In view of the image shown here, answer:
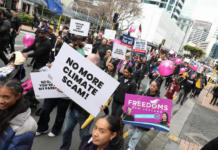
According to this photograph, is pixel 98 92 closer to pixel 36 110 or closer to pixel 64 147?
pixel 64 147

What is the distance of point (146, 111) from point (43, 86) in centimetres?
189

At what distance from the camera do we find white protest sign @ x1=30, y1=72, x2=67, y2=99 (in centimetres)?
236

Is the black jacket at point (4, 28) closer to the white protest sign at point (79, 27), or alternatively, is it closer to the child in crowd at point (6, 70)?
the child in crowd at point (6, 70)

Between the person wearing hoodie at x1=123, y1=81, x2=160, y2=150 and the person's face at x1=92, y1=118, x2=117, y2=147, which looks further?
the person wearing hoodie at x1=123, y1=81, x2=160, y2=150

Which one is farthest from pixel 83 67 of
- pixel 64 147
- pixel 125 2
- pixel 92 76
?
pixel 125 2

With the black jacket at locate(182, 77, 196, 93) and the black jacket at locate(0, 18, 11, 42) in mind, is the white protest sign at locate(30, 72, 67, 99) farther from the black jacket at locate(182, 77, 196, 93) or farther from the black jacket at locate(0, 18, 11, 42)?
the black jacket at locate(182, 77, 196, 93)

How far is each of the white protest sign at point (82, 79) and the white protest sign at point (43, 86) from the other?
1.08ft

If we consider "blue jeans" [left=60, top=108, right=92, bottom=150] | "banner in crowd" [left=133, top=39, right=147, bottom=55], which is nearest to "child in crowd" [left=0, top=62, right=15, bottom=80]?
"blue jeans" [left=60, top=108, right=92, bottom=150]

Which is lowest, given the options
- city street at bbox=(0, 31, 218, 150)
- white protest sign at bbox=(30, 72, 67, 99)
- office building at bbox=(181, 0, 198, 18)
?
city street at bbox=(0, 31, 218, 150)

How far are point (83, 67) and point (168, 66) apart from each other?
11.2 feet

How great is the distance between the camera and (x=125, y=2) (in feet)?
98.9

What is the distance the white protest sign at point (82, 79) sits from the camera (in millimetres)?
2012

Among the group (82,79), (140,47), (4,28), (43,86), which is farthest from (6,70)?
(140,47)

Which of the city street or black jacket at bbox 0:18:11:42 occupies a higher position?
black jacket at bbox 0:18:11:42
